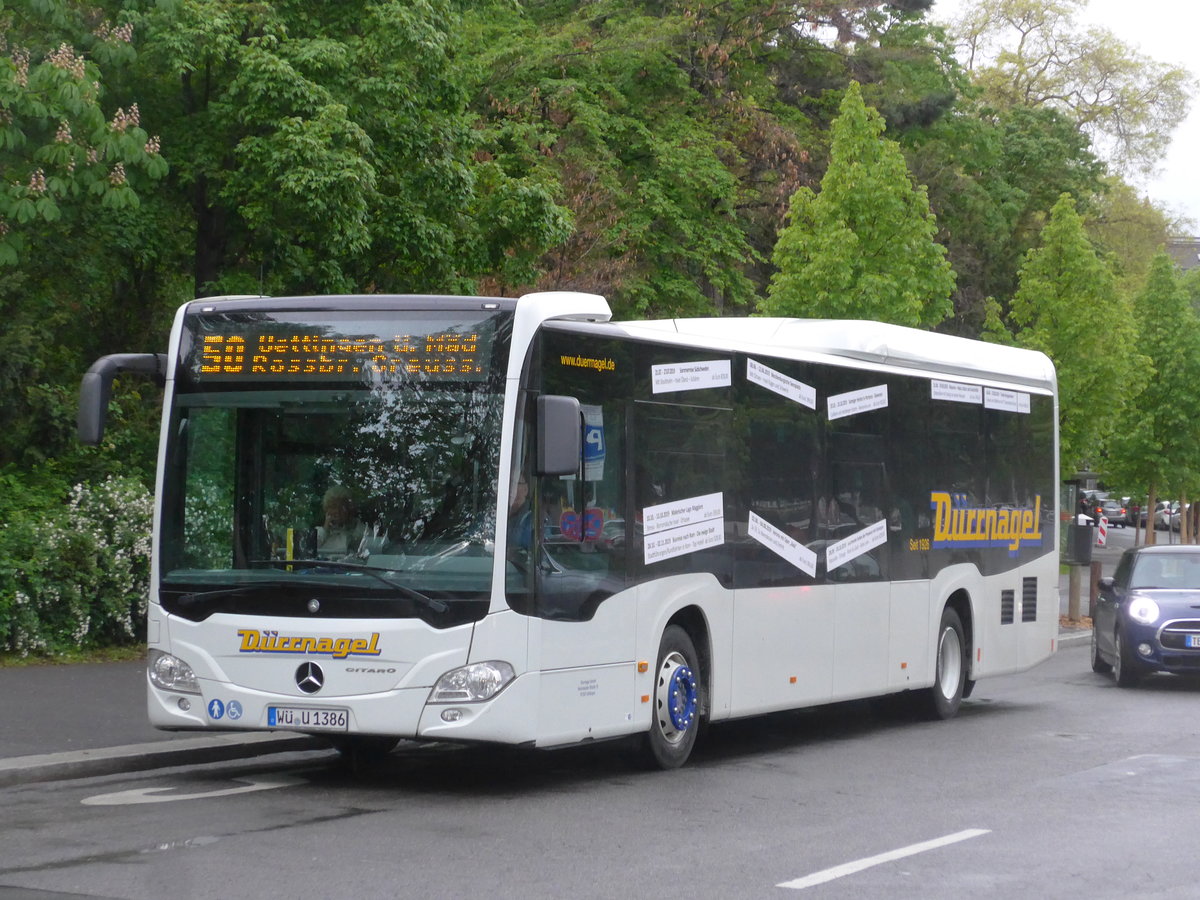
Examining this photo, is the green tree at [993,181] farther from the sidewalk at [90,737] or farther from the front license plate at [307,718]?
the front license plate at [307,718]

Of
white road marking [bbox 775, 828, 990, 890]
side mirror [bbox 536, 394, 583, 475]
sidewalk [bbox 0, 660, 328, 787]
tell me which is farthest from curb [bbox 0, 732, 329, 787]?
white road marking [bbox 775, 828, 990, 890]

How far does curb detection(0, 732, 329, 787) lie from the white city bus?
0.66m

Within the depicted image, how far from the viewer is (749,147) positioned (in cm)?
3192

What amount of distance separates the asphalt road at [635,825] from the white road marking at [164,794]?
2cm

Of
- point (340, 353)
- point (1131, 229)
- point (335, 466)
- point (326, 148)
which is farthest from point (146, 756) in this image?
point (1131, 229)

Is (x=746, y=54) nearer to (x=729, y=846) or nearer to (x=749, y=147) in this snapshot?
(x=749, y=147)

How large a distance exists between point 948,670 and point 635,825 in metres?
7.30

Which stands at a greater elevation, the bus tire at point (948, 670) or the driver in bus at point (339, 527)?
the driver in bus at point (339, 527)

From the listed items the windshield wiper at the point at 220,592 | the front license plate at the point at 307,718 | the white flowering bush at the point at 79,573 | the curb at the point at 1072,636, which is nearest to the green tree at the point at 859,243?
the curb at the point at 1072,636

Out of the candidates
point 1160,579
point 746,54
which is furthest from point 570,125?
point 1160,579

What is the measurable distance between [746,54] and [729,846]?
28.0 metres

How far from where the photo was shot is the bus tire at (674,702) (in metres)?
10.9

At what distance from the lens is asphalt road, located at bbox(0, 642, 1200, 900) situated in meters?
7.29

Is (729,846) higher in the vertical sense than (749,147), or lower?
lower
